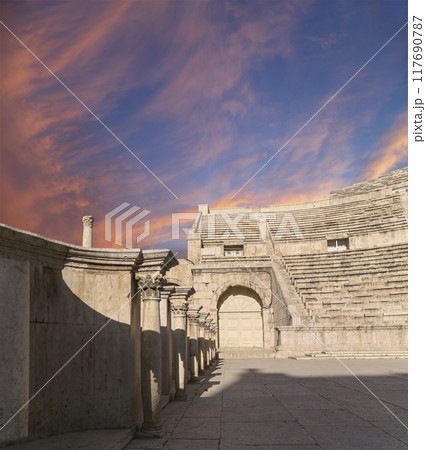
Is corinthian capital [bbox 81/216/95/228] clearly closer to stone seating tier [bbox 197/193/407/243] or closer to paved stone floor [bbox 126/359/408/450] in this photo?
paved stone floor [bbox 126/359/408/450]

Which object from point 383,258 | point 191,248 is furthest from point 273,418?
point 191,248

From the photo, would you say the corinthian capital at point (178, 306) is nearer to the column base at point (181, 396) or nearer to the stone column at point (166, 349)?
the stone column at point (166, 349)

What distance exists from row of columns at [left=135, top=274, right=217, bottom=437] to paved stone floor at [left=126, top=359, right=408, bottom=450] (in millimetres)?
357

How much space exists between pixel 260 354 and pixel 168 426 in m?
14.8

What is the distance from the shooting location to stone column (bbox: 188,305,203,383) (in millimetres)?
11430

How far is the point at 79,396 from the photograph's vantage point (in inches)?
221

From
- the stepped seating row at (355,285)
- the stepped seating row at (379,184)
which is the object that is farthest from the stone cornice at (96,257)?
the stepped seating row at (379,184)

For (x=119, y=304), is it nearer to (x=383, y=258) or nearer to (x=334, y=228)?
(x=383, y=258)

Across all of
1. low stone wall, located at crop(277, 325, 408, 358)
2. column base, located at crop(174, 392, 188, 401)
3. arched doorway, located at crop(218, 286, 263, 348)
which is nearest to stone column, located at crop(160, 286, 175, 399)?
column base, located at crop(174, 392, 188, 401)

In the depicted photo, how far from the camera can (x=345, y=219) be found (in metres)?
30.5

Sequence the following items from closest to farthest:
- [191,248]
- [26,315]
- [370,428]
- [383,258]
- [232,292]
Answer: [26,315] → [370,428] → [383,258] → [232,292] → [191,248]

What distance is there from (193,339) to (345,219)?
2145cm
